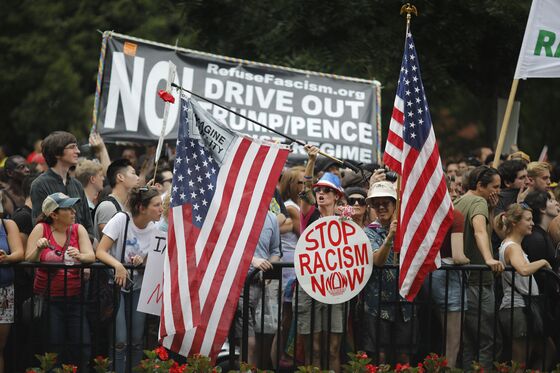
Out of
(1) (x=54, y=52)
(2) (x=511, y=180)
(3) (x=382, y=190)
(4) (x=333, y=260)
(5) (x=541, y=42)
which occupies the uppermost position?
(1) (x=54, y=52)

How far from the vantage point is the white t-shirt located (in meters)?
8.59

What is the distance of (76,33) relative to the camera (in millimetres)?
27828

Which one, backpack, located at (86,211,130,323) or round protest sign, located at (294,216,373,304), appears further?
backpack, located at (86,211,130,323)

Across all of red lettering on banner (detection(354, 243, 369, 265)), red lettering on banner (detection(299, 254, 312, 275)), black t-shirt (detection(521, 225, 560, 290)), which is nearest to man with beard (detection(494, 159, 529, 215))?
black t-shirt (detection(521, 225, 560, 290))

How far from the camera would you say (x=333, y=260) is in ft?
26.6

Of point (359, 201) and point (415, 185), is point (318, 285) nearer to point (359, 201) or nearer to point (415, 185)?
point (415, 185)

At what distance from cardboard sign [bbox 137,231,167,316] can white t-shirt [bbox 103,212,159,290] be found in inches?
12.0

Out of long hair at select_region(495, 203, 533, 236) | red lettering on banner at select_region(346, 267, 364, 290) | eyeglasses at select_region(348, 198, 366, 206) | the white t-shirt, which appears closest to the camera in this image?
red lettering on banner at select_region(346, 267, 364, 290)

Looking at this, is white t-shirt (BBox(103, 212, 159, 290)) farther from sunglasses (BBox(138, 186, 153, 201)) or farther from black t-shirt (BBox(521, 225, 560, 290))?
black t-shirt (BBox(521, 225, 560, 290))

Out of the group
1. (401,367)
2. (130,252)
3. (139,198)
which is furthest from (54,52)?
(401,367)

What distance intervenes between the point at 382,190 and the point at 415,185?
479mm

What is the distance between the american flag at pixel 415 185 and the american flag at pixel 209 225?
2.96 feet

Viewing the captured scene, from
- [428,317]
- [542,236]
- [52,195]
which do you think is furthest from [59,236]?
[542,236]

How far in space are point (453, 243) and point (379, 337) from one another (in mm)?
1048
